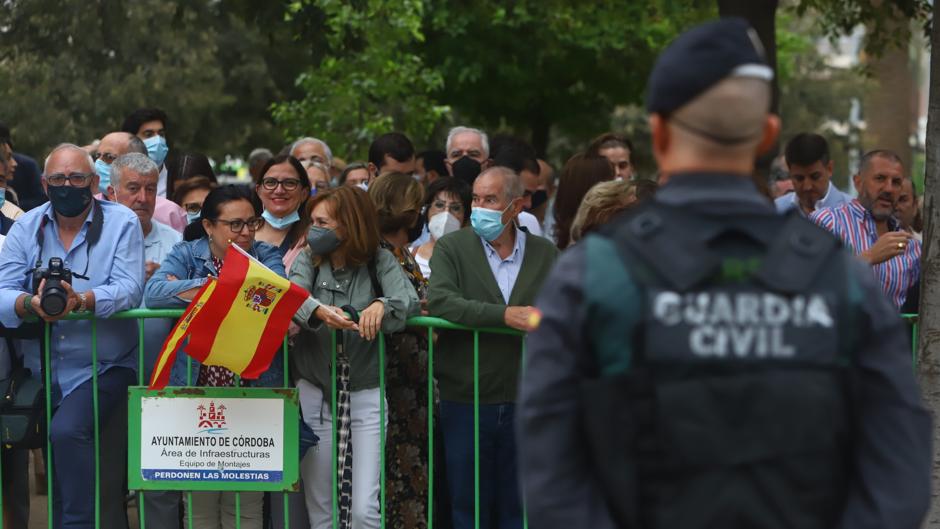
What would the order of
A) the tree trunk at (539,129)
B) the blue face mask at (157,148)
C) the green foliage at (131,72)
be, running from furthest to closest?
1. the tree trunk at (539,129)
2. the green foliage at (131,72)
3. the blue face mask at (157,148)

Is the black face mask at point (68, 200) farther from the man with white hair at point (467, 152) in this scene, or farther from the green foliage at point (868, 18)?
the green foliage at point (868, 18)

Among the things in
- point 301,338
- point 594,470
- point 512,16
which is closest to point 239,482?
point 301,338

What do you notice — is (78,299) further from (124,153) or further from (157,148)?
(157,148)

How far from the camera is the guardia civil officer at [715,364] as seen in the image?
2.97 metres

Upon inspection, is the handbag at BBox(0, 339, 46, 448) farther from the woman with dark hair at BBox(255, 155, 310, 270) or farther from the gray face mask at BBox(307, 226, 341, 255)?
the woman with dark hair at BBox(255, 155, 310, 270)

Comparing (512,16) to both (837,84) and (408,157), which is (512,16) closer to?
(408,157)

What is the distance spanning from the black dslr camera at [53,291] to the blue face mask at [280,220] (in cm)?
145

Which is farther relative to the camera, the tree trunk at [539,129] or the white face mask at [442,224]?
the tree trunk at [539,129]

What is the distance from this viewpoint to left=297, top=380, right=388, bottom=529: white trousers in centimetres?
664

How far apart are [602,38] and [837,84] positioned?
25033 millimetres

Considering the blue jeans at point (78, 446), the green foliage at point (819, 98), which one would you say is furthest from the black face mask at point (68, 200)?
the green foliage at point (819, 98)

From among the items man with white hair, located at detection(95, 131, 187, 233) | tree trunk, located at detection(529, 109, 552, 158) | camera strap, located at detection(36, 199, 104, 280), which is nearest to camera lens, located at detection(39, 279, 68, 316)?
camera strap, located at detection(36, 199, 104, 280)

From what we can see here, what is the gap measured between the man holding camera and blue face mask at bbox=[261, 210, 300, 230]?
0.96 m

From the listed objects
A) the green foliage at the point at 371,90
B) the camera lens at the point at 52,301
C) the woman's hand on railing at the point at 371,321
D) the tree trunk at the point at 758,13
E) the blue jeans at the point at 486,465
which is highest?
the green foliage at the point at 371,90
